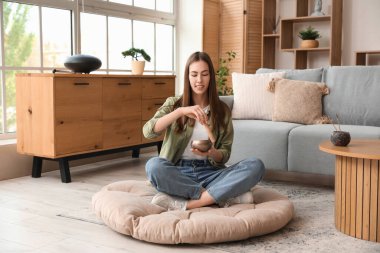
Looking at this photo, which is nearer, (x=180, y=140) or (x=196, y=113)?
(x=196, y=113)

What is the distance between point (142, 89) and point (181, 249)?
2562 millimetres

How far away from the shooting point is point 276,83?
414cm

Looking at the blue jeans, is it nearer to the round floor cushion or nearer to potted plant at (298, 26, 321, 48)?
the round floor cushion

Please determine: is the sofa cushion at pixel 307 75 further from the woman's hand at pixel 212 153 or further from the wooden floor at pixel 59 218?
the woman's hand at pixel 212 153

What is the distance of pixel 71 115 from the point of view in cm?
389

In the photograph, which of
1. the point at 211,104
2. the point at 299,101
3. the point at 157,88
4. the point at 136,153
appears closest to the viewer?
the point at 211,104

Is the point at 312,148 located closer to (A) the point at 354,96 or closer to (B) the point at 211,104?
(A) the point at 354,96

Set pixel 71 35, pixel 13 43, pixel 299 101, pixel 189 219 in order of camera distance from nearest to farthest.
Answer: pixel 189 219 < pixel 299 101 < pixel 13 43 < pixel 71 35

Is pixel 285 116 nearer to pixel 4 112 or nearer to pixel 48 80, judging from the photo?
pixel 48 80

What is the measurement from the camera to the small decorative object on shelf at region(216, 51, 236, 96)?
231 inches

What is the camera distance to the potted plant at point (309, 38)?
5.68m

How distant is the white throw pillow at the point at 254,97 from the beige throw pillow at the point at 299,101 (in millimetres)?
93

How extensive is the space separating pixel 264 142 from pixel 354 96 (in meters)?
0.87

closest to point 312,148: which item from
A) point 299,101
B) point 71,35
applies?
point 299,101
